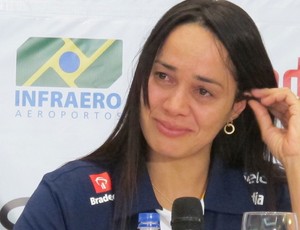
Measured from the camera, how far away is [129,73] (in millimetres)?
2035

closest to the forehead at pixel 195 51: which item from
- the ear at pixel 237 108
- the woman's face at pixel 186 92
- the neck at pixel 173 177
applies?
the woman's face at pixel 186 92

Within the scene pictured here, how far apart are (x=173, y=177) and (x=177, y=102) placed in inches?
9.1

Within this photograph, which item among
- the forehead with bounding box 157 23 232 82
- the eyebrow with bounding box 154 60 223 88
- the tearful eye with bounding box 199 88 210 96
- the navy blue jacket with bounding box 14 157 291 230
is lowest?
the navy blue jacket with bounding box 14 157 291 230

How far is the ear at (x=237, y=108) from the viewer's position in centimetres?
151

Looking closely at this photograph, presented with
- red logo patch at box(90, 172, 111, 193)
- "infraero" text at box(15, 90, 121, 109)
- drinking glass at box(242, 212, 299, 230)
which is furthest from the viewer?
"infraero" text at box(15, 90, 121, 109)

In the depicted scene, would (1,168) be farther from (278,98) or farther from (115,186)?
(278,98)

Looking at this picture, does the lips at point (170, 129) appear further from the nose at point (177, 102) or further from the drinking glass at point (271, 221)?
the drinking glass at point (271, 221)

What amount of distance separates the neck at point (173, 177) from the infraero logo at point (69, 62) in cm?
57

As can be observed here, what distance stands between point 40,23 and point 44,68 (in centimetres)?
13

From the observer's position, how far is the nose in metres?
1.35

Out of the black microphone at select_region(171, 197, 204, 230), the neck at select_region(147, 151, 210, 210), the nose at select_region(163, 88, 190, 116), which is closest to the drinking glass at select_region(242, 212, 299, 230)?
the black microphone at select_region(171, 197, 204, 230)

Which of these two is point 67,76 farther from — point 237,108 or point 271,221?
point 271,221

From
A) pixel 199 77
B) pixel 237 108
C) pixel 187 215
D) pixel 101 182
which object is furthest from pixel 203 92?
pixel 187 215

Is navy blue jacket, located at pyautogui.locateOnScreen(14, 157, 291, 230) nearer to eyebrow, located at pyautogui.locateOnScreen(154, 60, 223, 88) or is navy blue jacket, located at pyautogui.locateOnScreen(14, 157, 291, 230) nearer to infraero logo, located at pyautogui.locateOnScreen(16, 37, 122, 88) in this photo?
eyebrow, located at pyautogui.locateOnScreen(154, 60, 223, 88)
